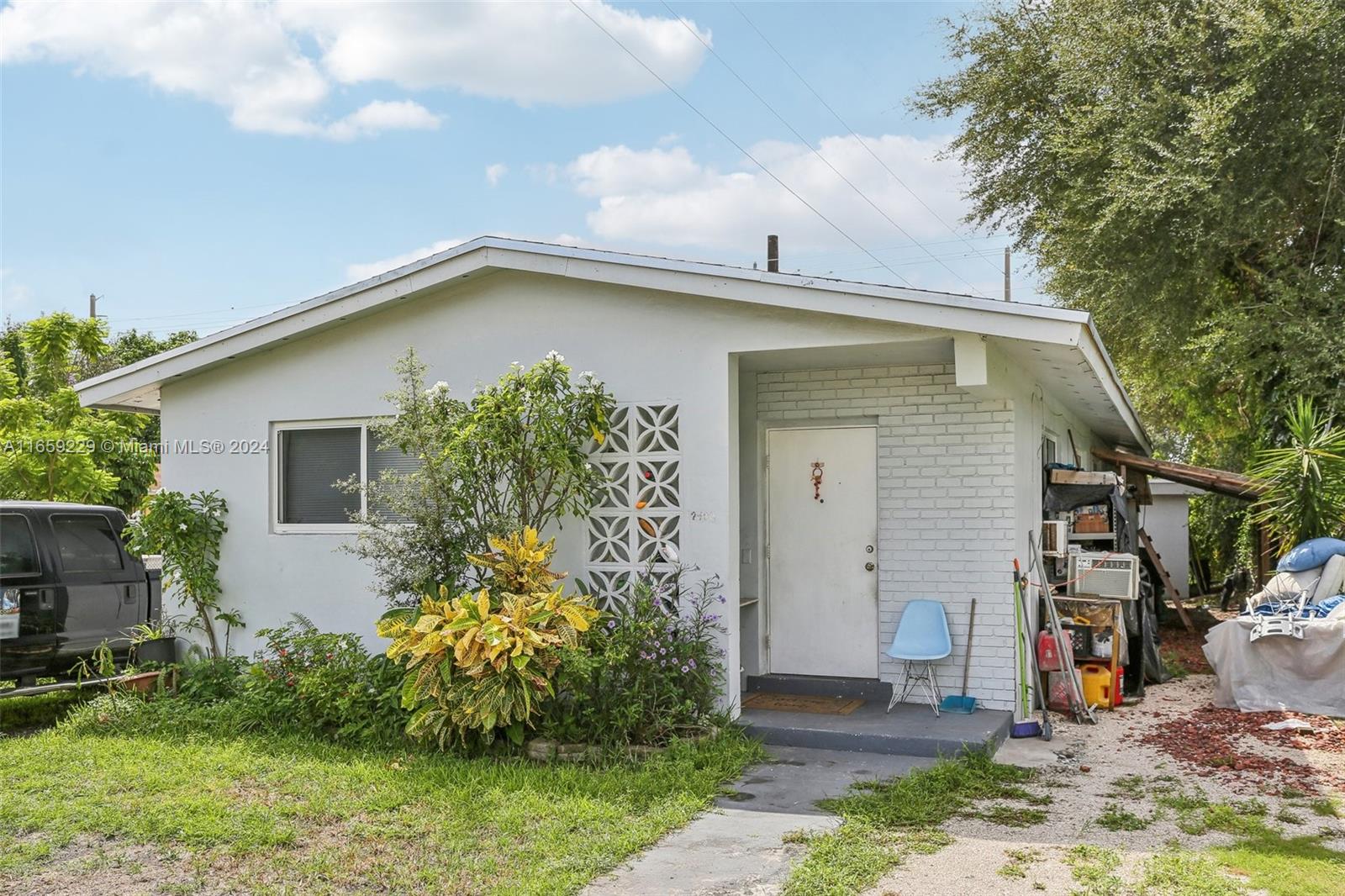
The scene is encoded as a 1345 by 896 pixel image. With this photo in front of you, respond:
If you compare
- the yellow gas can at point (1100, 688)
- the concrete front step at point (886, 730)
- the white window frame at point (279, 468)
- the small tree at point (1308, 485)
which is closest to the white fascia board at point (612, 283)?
the white window frame at point (279, 468)

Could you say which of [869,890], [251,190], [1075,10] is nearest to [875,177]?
[1075,10]

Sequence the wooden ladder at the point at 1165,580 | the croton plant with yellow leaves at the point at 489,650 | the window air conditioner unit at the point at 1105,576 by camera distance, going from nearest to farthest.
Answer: the croton plant with yellow leaves at the point at 489,650, the window air conditioner unit at the point at 1105,576, the wooden ladder at the point at 1165,580

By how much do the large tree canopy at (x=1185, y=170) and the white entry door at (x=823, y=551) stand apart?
754cm

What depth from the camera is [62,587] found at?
796cm

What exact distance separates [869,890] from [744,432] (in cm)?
462

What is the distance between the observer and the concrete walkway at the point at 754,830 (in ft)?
14.7

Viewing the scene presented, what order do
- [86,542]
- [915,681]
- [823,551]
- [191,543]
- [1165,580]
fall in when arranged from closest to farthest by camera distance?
[915,681] < [823,551] < [86,542] < [191,543] < [1165,580]

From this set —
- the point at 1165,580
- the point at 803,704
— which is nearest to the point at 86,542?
the point at 803,704

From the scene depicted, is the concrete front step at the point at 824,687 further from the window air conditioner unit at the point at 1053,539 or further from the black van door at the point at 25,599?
the black van door at the point at 25,599

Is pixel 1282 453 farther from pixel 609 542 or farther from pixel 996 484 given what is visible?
pixel 609 542

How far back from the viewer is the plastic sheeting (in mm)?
8148

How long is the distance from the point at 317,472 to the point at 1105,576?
683cm

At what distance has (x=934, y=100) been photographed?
16953mm

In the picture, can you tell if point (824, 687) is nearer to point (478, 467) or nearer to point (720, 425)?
point (720, 425)
